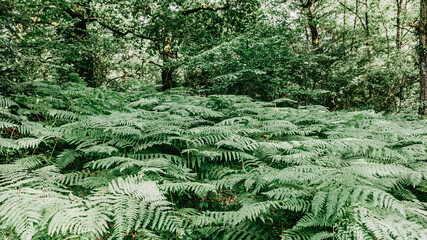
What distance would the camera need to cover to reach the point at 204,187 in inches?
76.2

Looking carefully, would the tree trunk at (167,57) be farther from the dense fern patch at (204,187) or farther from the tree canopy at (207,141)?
the dense fern patch at (204,187)

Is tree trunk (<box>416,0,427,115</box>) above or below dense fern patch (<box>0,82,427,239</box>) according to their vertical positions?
above

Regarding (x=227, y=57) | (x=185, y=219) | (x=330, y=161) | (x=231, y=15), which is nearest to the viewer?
(x=185, y=219)

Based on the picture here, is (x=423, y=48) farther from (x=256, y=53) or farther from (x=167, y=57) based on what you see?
(x=167, y=57)

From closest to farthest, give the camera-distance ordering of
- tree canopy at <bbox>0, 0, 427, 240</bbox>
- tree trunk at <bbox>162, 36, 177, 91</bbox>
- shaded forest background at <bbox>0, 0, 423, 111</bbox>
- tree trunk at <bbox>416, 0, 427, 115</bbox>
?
tree canopy at <bbox>0, 0, 427, 240</bbox>
tree trunk at <bbox>416, 0, 427, 115</bbox>
shaded forest background at <bbox>0, 0, 423, 111</bbox>
tree trunk at <bbox>162, 36, 177, 91</bbox>

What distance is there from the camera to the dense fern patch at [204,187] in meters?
1.54

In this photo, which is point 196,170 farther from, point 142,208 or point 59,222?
point 59,222

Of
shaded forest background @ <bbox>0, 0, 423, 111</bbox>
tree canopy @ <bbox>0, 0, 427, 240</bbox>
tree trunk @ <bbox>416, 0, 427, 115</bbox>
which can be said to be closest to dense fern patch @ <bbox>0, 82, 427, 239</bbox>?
tree canopy @ <bbox>0, 0, 427, 240</bbox>

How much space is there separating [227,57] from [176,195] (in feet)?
20.0

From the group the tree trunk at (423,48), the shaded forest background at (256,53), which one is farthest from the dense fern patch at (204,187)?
the tree trunk at (423,48)

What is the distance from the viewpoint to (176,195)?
2402mm

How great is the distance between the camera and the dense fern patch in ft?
5.06

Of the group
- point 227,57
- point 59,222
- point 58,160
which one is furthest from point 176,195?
point 227,57

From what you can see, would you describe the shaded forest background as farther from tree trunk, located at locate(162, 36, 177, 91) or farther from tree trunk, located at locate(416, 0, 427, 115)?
tree trunk, located at locate(416, 0, 427, 115)
